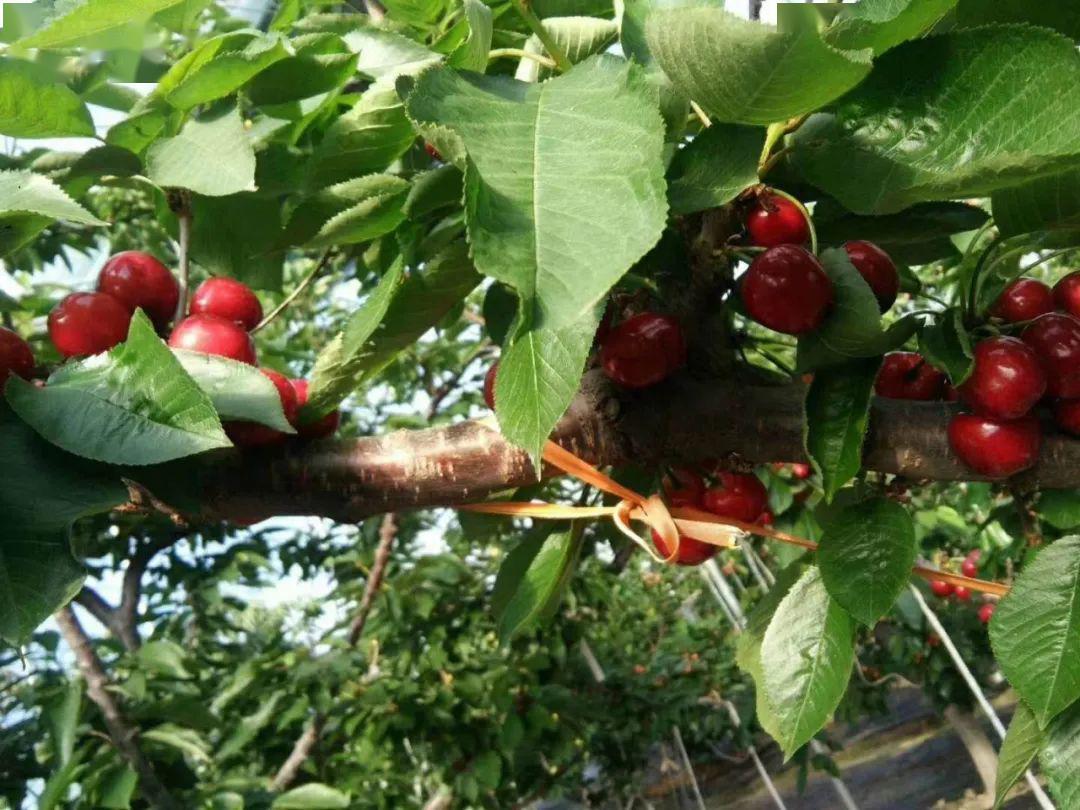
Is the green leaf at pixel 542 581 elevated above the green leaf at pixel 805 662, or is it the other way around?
the green leaf at pixel 805 662

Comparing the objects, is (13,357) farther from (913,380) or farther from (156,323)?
(913,380)

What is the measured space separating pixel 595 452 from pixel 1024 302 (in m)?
0.30

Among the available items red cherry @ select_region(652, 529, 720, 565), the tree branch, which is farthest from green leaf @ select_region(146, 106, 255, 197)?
the tree branch

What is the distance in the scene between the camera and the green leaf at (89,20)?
1.45 ft

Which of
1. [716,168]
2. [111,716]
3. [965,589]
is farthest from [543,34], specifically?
[965,589]

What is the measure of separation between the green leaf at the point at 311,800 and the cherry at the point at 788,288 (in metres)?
1.09

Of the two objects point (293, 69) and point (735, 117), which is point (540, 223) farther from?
point (293, 69)

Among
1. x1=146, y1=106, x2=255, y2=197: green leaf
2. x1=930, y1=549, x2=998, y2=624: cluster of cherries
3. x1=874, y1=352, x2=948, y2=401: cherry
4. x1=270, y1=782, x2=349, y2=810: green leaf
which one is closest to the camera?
x1=146, y1=106, x2=255, y2=197: green leaf

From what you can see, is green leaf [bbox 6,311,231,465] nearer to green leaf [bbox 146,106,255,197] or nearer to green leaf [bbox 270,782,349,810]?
green leaf [bbox 146,106,255,197]

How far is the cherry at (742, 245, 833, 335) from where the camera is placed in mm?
530

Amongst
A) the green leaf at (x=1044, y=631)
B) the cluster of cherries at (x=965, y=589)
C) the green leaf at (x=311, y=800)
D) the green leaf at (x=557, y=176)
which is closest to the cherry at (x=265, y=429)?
the green leaf at (x=557, y=176)

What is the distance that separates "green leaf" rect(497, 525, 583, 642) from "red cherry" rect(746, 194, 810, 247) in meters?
0.27

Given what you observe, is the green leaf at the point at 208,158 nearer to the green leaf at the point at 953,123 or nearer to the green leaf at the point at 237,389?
the green leaf at the point at 237,389

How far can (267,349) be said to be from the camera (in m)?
1.32
